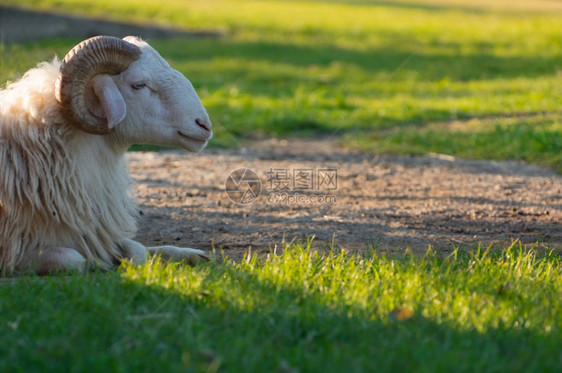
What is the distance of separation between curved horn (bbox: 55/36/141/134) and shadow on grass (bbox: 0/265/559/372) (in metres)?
1.04

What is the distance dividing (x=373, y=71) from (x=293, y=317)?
12.6 m

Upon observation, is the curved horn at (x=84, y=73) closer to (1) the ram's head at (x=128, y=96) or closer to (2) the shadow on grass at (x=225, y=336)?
(1) the ram's head at (x=128, y=96)

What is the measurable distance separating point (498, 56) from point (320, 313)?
595 inches

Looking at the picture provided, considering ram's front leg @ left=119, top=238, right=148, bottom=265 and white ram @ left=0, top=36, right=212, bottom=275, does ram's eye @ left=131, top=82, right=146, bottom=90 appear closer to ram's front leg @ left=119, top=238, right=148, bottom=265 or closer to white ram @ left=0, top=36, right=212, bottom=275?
white ram @ left=0, top=36, right=212, bottom=275

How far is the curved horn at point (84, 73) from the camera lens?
4.37m

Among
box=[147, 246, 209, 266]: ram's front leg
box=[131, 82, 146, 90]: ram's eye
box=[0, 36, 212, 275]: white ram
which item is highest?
box=[131, 82, 146, 90]: ram's eye

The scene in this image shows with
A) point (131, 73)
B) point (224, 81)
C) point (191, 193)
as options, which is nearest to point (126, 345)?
point (131, 73)

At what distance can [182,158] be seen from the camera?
26.9ft

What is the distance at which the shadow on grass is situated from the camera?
3018mm

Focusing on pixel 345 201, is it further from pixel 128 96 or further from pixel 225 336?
pixel 225 336

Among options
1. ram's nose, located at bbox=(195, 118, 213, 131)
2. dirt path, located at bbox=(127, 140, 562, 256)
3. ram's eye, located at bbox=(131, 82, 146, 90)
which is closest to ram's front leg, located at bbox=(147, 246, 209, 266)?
dirt path, located at bbox=(127, 140, 562, 256)

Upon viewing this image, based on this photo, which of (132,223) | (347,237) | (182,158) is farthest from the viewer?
(182,158)

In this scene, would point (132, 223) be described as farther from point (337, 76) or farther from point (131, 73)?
point (337, 76)

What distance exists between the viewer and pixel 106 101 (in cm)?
450
